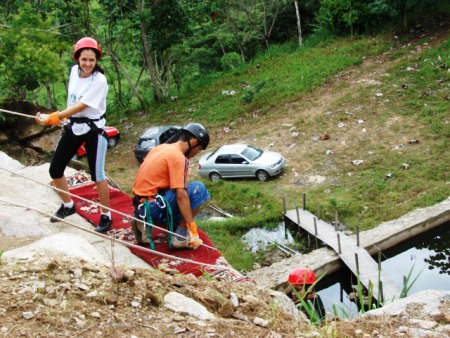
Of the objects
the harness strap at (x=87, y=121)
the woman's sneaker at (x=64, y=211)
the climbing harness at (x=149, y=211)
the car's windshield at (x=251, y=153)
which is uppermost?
the harness strap at (x=87, y=121)

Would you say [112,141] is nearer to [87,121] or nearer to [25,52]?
[25,52]

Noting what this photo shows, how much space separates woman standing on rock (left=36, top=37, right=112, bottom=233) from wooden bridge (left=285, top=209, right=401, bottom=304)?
13.2 ft

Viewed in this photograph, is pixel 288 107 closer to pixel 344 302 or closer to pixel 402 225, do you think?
pixel 402 225

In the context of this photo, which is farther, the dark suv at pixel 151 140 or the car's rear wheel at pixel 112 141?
the car's rear wheel at pixel 112 141

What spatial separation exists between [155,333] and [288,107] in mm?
14903

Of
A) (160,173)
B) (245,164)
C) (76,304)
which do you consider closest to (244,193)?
(245,164)

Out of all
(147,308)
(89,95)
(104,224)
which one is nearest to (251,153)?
(104,224)

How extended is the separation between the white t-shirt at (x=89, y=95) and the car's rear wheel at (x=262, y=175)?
27.2ft

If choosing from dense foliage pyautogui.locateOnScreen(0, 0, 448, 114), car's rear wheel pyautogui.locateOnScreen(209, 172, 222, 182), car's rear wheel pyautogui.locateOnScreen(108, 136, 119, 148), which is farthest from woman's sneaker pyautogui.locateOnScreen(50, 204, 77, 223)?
car's rear wheel pyautogui.locateOnScreen(108, 136, 119, 148)

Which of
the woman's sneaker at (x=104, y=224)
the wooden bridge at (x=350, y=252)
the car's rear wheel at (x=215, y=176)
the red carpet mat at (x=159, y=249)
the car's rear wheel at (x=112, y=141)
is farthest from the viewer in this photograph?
the car's rear wheel at (x=112, y=141)

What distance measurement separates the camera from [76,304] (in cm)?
338

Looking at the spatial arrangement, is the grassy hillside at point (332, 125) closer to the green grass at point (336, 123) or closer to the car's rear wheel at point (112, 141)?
the green grass at point (336, 123)

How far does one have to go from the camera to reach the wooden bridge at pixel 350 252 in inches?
338

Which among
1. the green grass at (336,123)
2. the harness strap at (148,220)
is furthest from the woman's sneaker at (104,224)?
the green grass at (336,123)
